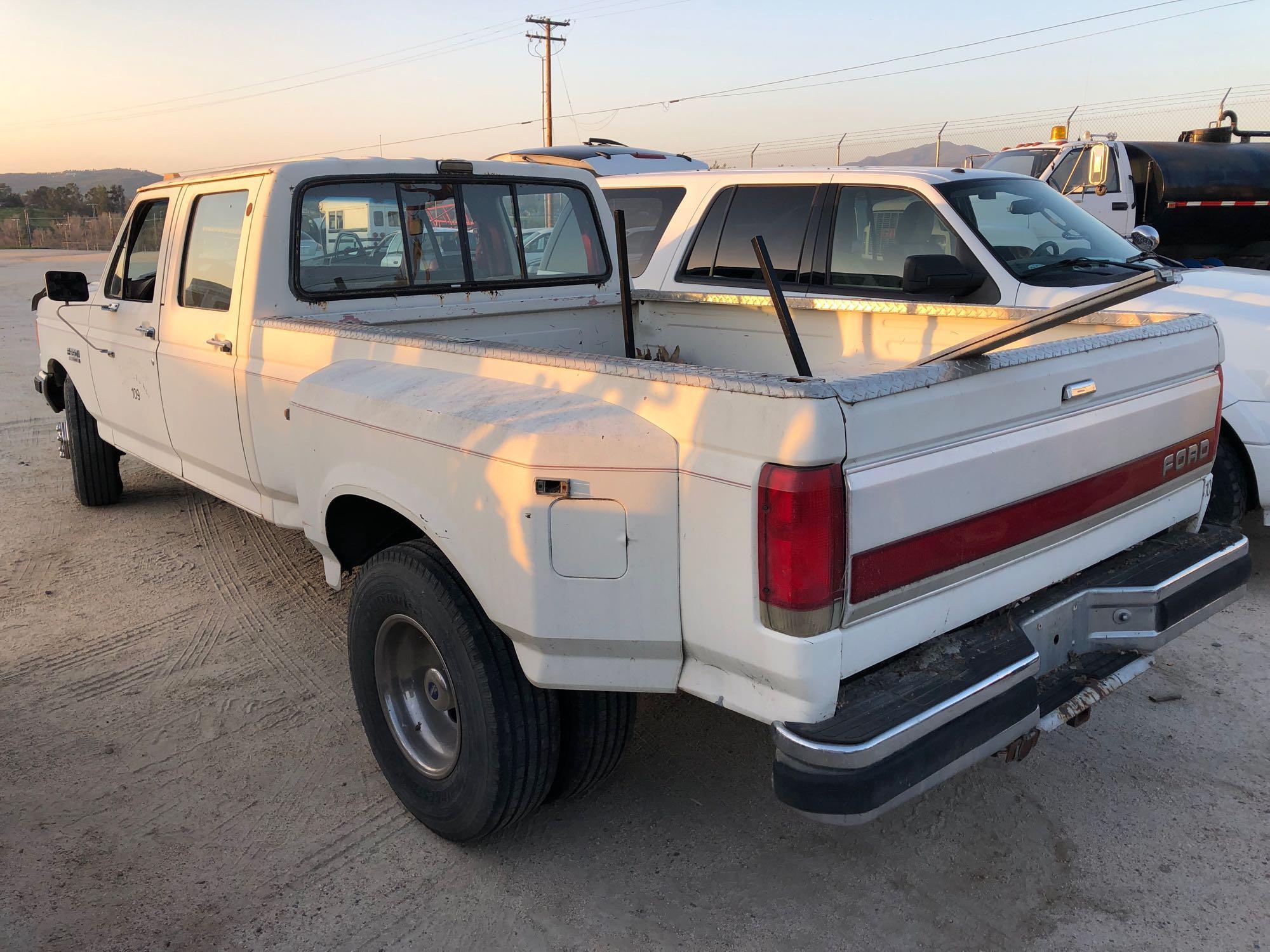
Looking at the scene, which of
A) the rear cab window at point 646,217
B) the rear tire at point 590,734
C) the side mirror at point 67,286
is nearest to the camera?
the rear tire at point 590,734

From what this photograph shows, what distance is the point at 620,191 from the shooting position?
22.6 ft

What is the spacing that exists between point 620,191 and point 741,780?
4691mm

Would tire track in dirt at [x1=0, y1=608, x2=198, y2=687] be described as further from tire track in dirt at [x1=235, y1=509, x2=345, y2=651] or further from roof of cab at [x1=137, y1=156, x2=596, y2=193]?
roof of cab at [x1=137, y1=156, x2=596, y2=193]

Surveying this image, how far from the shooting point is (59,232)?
42.1m

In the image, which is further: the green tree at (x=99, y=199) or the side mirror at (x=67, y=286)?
the green tree at (x=99, y=199)

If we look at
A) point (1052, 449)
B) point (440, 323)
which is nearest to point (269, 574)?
point (440, 323)

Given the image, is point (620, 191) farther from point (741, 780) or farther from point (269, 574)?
point (741, 780)

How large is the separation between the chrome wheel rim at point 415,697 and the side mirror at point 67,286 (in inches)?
125

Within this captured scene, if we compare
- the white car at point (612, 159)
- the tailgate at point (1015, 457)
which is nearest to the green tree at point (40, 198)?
the white car at point (612, 159)

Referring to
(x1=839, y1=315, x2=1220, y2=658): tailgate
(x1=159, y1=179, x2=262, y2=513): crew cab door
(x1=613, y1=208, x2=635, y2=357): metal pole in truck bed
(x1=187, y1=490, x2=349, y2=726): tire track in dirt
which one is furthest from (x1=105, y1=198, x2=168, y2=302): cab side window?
(x1=839, y1=315, x2=1220, y2=658): tailgate

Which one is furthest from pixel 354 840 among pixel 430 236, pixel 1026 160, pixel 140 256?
pixel 1026 160

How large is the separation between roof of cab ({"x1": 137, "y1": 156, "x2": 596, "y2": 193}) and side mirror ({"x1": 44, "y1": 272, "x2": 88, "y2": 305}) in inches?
29.8

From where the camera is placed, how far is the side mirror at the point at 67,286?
5004mm

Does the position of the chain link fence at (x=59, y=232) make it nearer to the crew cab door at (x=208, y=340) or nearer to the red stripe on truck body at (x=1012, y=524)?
the crew cab door at (x=208, y=340)
